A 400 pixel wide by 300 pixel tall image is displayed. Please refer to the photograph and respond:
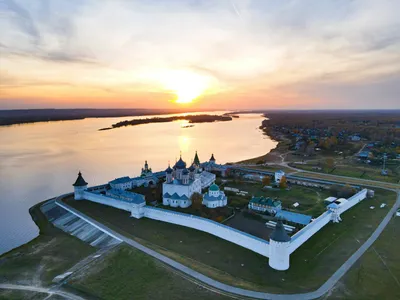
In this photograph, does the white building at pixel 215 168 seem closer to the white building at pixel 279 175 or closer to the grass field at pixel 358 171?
the white building at pixel 279 175

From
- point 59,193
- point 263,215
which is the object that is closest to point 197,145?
point 59,193

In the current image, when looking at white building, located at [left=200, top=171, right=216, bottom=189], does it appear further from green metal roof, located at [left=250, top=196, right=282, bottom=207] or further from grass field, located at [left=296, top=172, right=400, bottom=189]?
grass field, located at [left=296, top=172, right=400, bottom=189]

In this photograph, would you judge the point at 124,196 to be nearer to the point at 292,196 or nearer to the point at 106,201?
the point at 106,201

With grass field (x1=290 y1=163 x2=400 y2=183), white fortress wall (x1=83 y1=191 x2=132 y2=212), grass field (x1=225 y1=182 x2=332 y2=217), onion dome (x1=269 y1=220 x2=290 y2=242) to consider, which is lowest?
grass field (x1=290 y1=163 x2=400 y2=183)

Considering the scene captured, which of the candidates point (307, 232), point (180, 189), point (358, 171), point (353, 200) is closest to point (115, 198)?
point (180, 189)

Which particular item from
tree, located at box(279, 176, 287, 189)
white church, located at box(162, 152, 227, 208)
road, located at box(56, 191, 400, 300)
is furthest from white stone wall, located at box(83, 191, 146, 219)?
tree, located at box(279, 176, 287, 189)

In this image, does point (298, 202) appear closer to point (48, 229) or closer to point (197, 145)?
point (48, 229)
